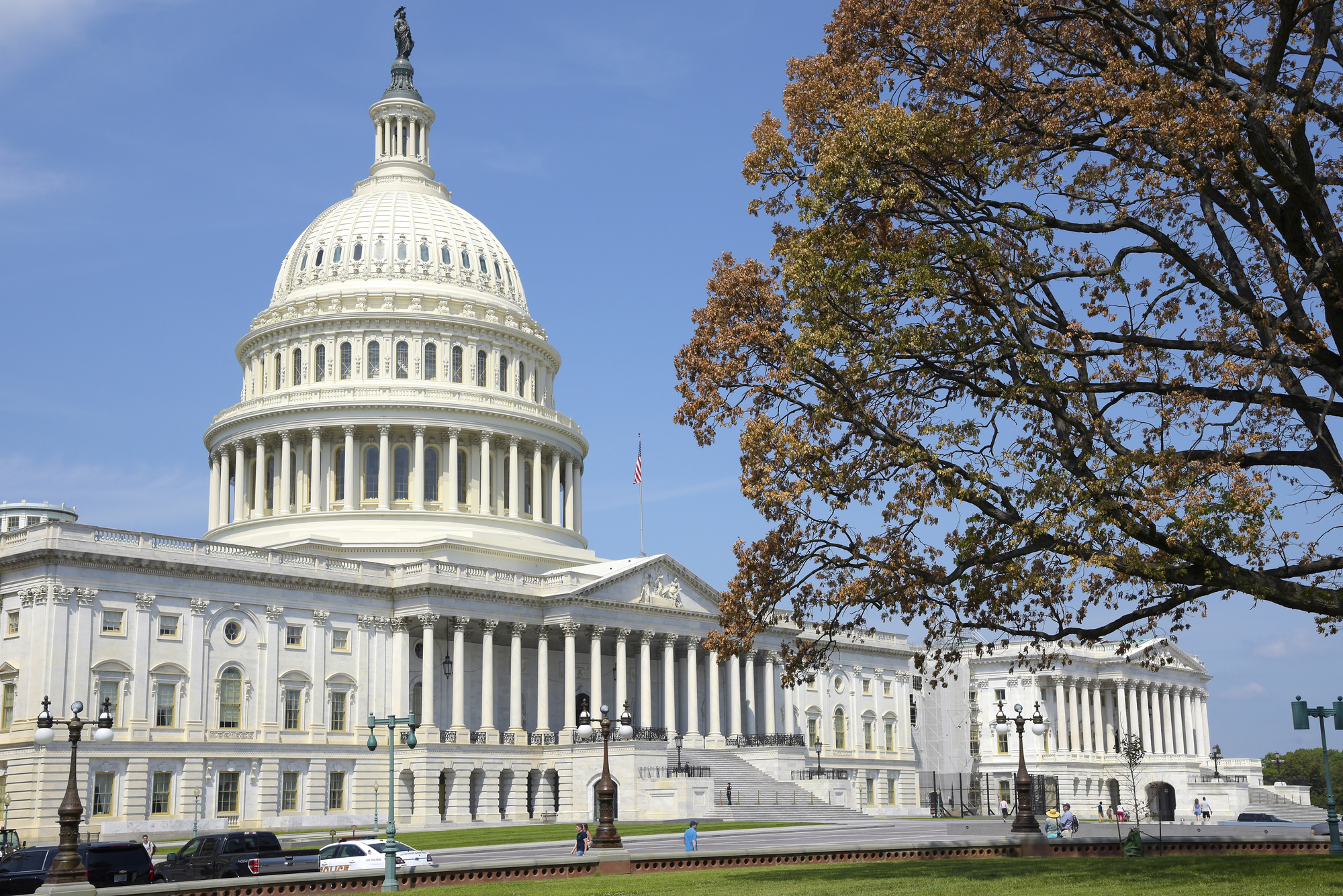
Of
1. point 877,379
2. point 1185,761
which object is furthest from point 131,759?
point 1185,761

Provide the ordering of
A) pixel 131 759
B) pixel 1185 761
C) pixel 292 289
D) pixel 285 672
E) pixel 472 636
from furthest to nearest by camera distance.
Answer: pixel 1185 761 → pixel 292 289 → pixel 472 636 → pixel 285 672 → pixel 131 759

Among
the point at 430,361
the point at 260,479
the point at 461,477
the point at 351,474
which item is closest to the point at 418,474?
the point at 461,477

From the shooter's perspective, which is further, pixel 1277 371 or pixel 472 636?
pixel 472 636

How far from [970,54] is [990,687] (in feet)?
382

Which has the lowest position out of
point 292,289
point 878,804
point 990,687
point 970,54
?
point 878,804

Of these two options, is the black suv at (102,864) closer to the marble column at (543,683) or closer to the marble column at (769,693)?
the marble column at (543,683)

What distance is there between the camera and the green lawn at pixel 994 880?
27.6m

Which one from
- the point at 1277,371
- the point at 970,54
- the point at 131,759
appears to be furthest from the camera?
the point at 131,759

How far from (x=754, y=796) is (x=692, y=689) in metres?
10.1

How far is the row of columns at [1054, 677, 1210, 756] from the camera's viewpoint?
134250 mm

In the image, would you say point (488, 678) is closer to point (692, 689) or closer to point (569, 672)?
point (569, 672)

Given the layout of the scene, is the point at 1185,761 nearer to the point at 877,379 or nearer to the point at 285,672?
the point at 285,672

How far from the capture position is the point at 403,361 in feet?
316

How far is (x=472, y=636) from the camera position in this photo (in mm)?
83875
